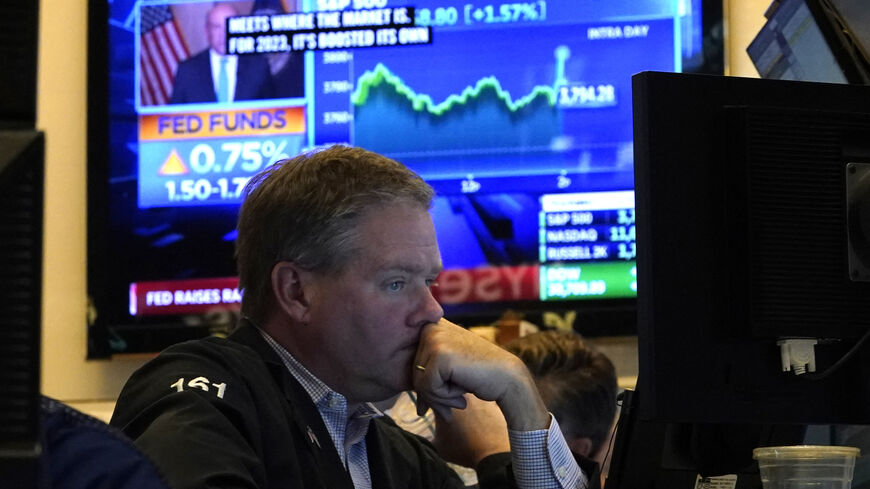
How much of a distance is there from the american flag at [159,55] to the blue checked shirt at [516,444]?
1.60 metres

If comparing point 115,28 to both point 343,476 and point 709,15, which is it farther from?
point 343,476

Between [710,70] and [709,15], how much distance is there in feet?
0.47

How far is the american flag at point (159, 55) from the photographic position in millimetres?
3326

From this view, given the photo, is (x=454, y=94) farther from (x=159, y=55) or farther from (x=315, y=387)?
(x=315, y=387)

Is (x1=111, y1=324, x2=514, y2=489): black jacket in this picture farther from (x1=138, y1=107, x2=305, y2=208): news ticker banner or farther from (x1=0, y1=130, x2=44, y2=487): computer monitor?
(x1=138, y1=107, x2=305, y2=208): news ticker banner

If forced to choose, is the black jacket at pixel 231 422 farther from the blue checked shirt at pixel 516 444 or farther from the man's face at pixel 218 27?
the man's face at pixel 218 27

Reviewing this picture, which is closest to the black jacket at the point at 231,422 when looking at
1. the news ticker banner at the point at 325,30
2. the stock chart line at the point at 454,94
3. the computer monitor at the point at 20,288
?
the computer monitor at the point at 20,288

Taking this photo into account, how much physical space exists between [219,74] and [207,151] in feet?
0.69

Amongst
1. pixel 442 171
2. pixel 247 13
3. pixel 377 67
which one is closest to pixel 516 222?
pixel 442 171

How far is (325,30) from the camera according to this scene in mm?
3295

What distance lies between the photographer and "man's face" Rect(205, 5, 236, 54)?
3.33m

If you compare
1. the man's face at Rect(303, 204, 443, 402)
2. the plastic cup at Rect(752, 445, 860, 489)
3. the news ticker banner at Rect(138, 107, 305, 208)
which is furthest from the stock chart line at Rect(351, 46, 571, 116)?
the plastic cup at Rect(752, 445, 860, 489)

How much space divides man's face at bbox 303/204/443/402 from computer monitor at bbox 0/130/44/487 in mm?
1135

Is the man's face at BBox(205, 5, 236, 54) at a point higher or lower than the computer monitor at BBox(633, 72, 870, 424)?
higher
